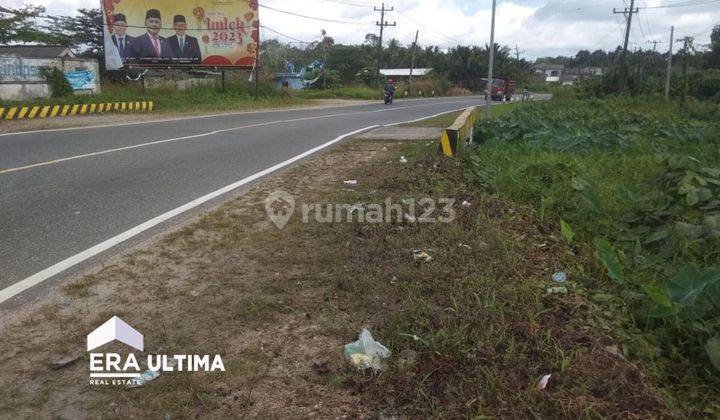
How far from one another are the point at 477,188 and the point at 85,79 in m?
24.2

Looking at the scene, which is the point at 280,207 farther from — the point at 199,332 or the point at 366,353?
the point at 366,353

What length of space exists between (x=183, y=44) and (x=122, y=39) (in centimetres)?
307

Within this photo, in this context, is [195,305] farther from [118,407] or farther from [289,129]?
[289,129]

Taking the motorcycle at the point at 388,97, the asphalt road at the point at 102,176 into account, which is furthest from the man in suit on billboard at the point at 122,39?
the asphalt road at the point at 102,176

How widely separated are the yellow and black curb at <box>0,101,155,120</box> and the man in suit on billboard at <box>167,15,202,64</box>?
307 inches

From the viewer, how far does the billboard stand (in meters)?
28.0

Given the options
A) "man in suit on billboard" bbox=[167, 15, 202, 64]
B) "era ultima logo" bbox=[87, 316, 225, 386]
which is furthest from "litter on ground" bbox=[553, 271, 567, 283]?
"man in suit on billboard" bbox=[167, 15, 202, 64]

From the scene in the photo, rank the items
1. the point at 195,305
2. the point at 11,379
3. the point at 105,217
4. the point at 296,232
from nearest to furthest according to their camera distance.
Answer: the point at 11,379 < the point at 195,305 < the point at 296,232 < the point at 105,217

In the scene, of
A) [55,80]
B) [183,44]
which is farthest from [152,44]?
[55,80]

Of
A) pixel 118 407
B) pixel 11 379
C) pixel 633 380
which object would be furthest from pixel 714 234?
pixel 11 379

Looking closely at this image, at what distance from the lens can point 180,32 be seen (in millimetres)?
28891

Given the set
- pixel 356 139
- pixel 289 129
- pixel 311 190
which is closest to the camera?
pixel 311 190

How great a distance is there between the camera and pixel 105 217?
5.43 meters

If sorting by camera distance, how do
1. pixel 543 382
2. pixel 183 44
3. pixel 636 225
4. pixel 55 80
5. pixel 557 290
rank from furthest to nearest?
1. pixel 183 44
2. pixel 55 80
3. pixel 636 225
4. pixel 557 290
5. pixel 543 382
